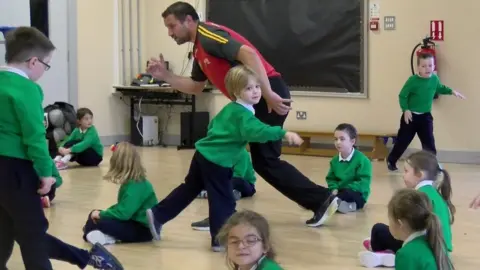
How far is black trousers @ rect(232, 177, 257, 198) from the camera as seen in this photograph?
593 cm

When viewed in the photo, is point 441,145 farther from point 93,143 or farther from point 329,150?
point 93,143

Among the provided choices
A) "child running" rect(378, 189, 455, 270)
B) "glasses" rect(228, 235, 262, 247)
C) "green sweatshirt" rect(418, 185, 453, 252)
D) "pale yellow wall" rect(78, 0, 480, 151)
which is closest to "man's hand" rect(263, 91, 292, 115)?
"green sweatshirt" rect(418, 185, 453, 252)

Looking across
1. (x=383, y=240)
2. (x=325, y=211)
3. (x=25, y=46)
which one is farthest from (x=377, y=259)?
(x=25, y=46)

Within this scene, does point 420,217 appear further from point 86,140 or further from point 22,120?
point 86,140

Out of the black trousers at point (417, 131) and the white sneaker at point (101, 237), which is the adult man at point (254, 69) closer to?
the white sneaker at point (101, 237)

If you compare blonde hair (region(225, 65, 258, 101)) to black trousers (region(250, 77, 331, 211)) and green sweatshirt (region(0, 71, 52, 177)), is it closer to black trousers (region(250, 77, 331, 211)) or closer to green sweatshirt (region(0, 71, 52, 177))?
black trousers (region(250, 77, 331, 211))

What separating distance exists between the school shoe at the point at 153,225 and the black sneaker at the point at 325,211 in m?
1.03

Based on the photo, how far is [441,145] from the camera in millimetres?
8383

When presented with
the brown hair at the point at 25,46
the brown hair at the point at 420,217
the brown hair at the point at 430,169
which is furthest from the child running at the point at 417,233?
the brown hair at the point at 25,46

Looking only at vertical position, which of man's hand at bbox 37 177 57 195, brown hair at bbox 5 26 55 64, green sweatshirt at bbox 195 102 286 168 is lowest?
man's hand at bbox 37 177 57 195

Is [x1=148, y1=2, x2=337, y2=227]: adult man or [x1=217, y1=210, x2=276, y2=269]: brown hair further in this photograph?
[x1=148, y1=2, x2=337, y2=227]: adult man

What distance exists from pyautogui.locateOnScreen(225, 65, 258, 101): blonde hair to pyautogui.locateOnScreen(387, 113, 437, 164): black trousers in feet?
11.8

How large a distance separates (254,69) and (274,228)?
3.65ft

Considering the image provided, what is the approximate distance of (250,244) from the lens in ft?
7.87
